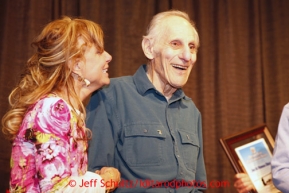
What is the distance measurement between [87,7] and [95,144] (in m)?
1.20

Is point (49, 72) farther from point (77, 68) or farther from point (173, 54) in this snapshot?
point (173, 54)

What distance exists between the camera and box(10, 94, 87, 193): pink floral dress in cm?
127

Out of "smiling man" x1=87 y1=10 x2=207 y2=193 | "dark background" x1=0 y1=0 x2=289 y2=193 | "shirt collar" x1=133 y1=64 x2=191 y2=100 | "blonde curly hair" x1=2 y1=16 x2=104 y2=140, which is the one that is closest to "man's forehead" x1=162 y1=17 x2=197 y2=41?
"smiling man" x1=87 y1=10 x2=207 y2=193

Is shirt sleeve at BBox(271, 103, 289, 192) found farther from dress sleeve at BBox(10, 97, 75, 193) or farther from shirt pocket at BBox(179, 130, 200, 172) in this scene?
dress sleeve at BBox(10, 97, 75, 193)

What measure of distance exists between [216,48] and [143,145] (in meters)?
1.44

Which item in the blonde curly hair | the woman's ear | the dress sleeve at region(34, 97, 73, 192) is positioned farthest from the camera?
the woman's ear

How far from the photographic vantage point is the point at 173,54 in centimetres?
201

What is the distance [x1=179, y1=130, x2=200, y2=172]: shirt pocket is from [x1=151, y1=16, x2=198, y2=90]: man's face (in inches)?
10.0

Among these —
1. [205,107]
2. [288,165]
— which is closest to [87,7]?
[205,107]

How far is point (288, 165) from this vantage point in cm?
175

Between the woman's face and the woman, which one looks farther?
the woman's face

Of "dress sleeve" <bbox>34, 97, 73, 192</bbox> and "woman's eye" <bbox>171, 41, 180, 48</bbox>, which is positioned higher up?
"woman's eye" <bbox>171, 41, 180, 48</bbox>

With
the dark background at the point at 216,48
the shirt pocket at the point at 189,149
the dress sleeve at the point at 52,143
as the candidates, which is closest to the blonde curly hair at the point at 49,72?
the dress sleeve at the point at 52,143

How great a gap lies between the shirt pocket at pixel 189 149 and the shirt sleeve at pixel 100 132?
335mm
